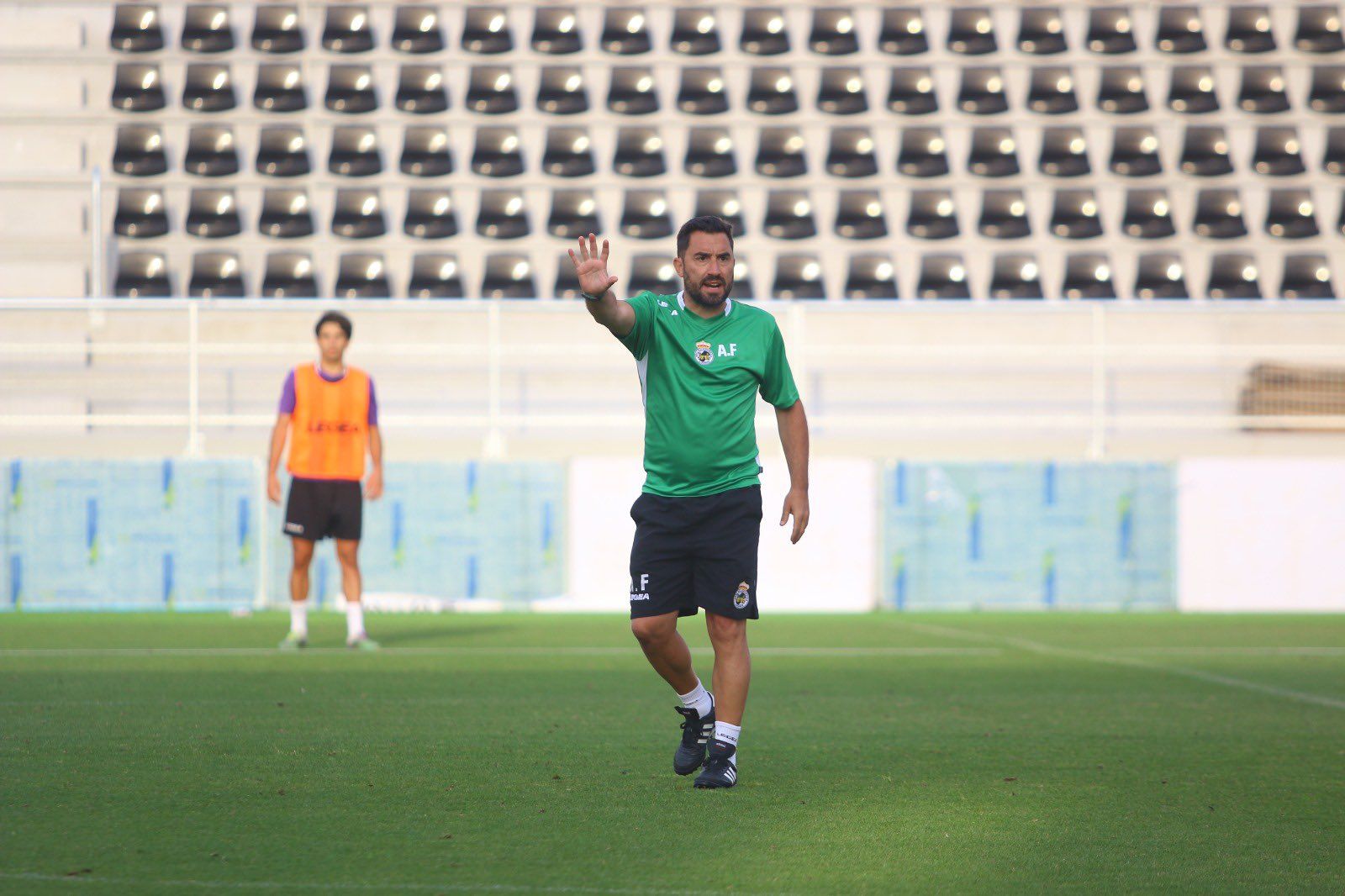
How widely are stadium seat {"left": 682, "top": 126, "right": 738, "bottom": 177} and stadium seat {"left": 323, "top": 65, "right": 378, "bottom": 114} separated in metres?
4.06

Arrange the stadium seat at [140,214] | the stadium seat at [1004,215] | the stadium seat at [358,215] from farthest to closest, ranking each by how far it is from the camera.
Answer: the stadium seat at [1004,215], the stadium seat at [358,215], the stadium seat at [140,214]

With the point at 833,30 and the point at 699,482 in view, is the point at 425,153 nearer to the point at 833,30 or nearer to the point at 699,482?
the point at 833,30

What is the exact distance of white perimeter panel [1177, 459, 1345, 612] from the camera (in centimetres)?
1230

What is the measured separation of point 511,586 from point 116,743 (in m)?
7.50

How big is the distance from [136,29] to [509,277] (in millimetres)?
6077

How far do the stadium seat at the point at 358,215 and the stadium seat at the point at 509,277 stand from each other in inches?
58.3

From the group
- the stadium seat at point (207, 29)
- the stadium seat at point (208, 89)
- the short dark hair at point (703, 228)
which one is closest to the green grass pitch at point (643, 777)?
the short dark hair at point (703, 228)

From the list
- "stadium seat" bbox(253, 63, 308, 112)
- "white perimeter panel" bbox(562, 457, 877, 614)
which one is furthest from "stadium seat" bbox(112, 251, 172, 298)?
"white perimeter panel" bbox(562, 457, 877, 614)

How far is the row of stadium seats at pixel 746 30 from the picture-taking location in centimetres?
2147

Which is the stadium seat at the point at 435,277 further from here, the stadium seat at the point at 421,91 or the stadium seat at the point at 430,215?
the stadium seat at the point at 421,91

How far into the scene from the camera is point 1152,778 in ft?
13.8

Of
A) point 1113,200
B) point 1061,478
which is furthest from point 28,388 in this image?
point 1113,200

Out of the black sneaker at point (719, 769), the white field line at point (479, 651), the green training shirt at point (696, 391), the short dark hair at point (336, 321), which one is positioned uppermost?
the short dark hair at point (336, 321)

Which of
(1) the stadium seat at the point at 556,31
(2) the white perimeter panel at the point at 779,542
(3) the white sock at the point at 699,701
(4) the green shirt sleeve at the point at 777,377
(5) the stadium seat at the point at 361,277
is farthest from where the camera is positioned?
(1) the stadium seat at the point at 556,31
